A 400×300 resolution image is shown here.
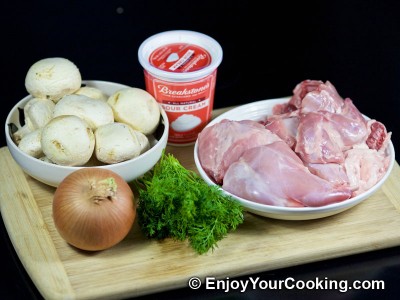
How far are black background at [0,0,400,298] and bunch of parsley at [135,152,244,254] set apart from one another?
75 cm

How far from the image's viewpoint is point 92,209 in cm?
176

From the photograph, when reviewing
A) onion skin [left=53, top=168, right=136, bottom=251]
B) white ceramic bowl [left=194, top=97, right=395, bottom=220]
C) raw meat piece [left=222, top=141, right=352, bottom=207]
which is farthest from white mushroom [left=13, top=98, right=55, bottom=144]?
raw meat piece [left=222, top=141, right=352, bottom=207]

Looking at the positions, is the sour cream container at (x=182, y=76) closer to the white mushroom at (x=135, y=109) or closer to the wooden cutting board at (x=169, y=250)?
the white mushroom at (x=135, y=109)

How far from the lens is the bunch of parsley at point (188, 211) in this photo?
1.83 meters

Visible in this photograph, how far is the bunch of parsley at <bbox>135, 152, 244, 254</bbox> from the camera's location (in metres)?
1.83

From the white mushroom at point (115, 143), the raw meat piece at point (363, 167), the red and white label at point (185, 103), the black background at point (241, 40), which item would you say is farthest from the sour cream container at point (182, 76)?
the raw meat piece at point (363, 167)

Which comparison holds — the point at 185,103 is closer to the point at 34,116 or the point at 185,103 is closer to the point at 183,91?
the point at 183,91

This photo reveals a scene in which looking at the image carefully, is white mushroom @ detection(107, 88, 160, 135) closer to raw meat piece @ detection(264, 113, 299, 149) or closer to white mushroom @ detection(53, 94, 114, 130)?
white mushroom @ detection(53, 94, 114, 130)

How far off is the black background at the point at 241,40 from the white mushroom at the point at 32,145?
618 mm

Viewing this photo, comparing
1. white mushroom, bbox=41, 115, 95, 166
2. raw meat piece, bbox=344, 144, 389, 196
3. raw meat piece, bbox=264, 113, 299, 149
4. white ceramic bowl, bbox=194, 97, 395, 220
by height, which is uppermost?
white mushroom, bbox=41, 115, 95, 166

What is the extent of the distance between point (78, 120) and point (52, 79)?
8.3 inches

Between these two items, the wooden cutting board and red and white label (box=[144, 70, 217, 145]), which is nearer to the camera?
the wooden cutting board

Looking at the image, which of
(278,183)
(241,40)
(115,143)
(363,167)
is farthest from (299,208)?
(241,40)

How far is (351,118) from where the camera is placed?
2.07 metres
